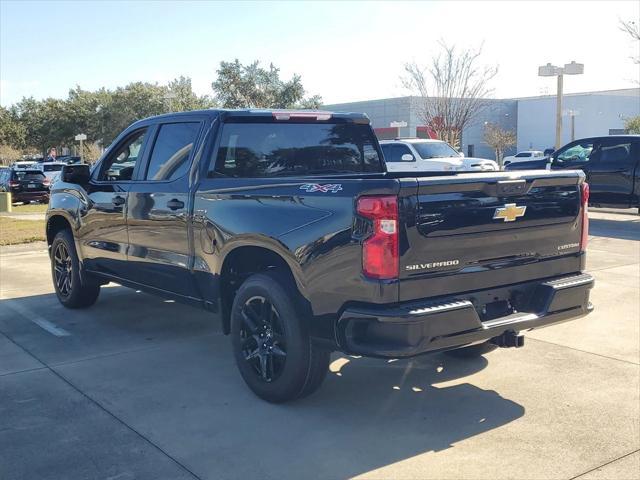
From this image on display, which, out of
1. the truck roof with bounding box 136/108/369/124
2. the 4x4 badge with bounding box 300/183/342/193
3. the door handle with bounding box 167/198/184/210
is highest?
the truck roof with bounding box 136/108/369/124

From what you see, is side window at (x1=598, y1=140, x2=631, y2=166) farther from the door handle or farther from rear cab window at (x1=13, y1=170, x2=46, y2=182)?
rear cab window at (x1=13, y1=170, x2=46, y2=182)

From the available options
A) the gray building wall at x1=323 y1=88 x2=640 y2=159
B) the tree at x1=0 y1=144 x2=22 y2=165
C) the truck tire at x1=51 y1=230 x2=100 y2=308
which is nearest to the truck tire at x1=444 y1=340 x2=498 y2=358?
the truck tire at x1=51 y1=230 x2=100 y2=308

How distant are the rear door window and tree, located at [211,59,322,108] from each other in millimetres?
45012

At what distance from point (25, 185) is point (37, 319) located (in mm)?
21415

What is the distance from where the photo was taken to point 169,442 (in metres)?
4.05

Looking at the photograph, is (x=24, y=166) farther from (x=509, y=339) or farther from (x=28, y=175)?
(x=509, y=339)

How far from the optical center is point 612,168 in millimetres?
16000

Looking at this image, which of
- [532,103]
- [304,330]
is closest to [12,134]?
[532,103]

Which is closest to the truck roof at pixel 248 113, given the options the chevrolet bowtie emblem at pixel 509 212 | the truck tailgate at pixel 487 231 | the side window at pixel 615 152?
the truck tailgate at pixel 487 231

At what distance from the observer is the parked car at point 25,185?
2641 cm

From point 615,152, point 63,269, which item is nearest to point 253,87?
point 615,152

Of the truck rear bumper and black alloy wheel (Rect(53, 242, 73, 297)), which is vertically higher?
the truck rear bumper

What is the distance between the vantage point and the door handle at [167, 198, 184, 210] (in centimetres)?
533

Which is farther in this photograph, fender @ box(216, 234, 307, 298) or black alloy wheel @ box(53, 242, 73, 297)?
black alloy wheel @ box(53, 242, 73, 297)
